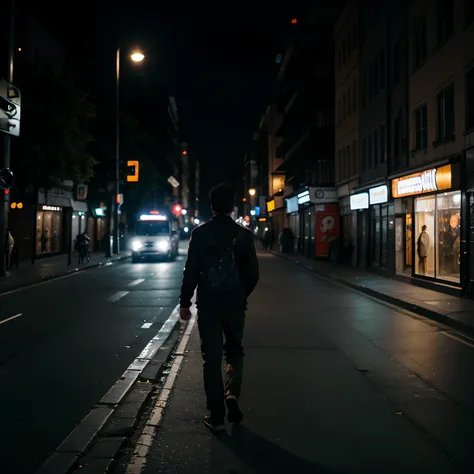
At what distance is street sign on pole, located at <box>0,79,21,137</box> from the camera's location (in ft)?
68.8

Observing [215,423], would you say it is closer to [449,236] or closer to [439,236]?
[449,236]

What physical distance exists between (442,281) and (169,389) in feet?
46.3

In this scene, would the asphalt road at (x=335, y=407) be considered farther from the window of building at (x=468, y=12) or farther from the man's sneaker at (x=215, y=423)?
the window of building at (x=468, y=12)

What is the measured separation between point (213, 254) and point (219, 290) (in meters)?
0.30

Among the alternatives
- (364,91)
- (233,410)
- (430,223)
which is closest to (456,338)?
(233,410)

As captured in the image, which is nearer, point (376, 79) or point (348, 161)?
point (376, 79)

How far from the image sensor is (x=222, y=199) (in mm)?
5699

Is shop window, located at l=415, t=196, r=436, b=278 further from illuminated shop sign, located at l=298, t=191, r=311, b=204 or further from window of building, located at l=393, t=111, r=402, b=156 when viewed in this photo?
illuminated shop sign, located at l=298, t=191, r=311, b=204

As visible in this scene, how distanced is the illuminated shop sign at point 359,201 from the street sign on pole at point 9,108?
14.6 metres

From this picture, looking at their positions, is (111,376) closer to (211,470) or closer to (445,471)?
(211,470)

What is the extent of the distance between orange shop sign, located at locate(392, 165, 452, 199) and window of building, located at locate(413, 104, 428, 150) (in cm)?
116

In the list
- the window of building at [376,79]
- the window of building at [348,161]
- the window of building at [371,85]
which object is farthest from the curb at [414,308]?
the window of building at [348,161]

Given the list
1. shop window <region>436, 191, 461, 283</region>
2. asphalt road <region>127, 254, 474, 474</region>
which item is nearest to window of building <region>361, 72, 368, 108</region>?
shop window <region>436, 191, 461, 283</region>

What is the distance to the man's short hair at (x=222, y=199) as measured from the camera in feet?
18.6
